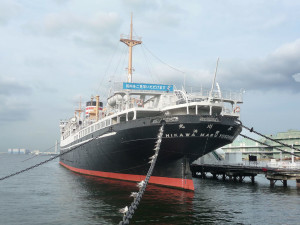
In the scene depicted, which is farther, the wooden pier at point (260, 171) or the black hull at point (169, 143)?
the wooden pier at point (260, 171)

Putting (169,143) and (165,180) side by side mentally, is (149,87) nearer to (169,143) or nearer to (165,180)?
(169,143)

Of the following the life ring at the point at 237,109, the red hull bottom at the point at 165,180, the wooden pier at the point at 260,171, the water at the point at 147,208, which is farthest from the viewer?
the wooden pier at the point at 260,171

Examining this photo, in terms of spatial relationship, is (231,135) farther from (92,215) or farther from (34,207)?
(34,207)

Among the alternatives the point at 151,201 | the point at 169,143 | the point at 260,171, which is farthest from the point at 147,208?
the point at 260,171

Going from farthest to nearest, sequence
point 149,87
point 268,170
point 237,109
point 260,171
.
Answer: point 260,171 < point 268,170 < point 149,87 < point 237,109

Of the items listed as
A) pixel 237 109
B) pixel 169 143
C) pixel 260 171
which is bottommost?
pixel 260 171

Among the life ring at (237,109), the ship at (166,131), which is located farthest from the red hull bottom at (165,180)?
the life ring at (237,109)

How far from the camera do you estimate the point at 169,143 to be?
2814 cm

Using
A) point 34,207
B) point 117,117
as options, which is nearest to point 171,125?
point 117,117

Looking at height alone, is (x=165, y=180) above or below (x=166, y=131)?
below

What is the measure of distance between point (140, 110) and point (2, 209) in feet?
48.6

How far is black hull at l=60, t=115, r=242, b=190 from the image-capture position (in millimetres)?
27359

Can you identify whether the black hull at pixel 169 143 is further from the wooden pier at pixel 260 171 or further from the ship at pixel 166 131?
the wooden pier at pixel 260 171

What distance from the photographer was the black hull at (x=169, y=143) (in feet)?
89.8
